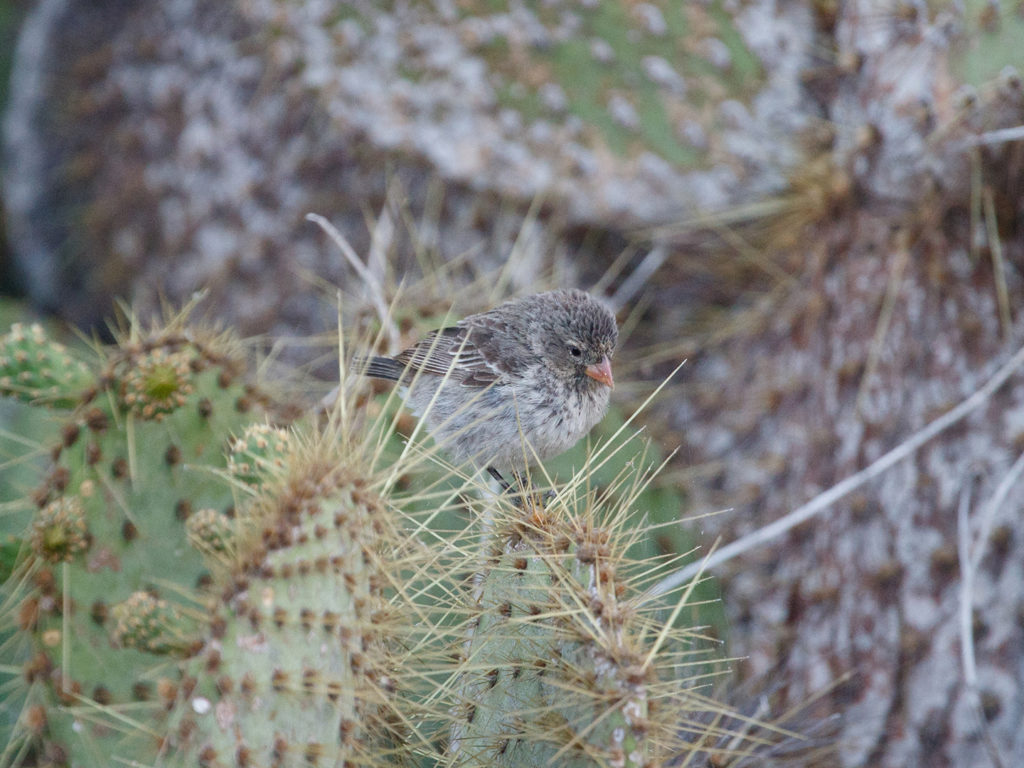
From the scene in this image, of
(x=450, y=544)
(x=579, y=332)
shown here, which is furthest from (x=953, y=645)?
(x=450, y=544)

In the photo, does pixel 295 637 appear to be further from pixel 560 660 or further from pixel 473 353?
pixel 473 353

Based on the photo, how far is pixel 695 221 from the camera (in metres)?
3.46

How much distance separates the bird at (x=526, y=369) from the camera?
231 centimetres

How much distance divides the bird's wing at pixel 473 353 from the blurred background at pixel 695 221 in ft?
0.66

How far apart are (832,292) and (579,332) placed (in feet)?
4.81

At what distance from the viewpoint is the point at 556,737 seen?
1498 mm

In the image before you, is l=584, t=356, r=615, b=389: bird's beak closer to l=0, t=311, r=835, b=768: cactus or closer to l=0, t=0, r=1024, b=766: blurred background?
l=0, t=311, r=835, b=768: cactus

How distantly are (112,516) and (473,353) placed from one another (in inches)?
34.8

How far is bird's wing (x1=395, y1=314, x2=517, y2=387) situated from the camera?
7.79 feet

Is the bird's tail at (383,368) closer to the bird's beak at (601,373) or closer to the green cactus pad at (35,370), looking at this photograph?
the bird's beak at (601,373)

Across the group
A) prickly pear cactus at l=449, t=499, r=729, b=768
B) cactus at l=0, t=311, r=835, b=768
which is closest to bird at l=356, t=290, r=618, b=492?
cactus at l=0, t=311, r=835, b=768

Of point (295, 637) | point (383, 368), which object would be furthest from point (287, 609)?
point (383, 368)

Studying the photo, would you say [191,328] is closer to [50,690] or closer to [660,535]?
[50,690]

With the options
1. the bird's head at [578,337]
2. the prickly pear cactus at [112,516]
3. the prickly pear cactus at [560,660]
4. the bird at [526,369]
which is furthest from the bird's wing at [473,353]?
the prickly pear cactus at [560,660]
